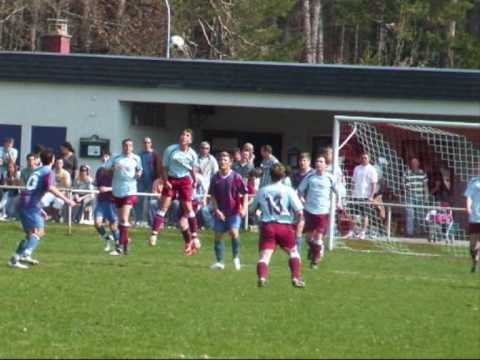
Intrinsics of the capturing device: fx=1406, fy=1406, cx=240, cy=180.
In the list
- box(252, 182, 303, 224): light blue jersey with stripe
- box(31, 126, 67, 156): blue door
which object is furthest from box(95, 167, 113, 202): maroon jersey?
box(31, 126, 67, 156): blue door

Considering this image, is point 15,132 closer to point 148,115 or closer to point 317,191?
point 148,115

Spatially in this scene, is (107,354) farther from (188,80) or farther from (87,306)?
(188,80)

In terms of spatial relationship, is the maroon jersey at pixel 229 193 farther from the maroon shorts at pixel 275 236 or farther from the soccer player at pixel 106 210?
the soccer player at pixel 106 210

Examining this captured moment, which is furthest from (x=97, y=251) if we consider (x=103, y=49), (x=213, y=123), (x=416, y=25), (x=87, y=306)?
(x=416, y=25)

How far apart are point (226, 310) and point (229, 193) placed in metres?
5.25

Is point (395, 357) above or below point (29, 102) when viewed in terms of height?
below

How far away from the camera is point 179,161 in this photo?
876 inches

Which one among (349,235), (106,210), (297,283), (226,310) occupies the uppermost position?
(106,210)

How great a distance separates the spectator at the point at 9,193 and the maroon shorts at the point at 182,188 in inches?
352

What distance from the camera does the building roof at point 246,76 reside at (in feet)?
99.5

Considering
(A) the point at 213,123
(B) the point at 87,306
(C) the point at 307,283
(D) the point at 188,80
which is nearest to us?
(B) the point at 87,306

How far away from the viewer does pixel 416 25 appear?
57.8m

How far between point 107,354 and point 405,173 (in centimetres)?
1780

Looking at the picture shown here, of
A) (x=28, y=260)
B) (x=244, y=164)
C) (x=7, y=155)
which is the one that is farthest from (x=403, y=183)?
(x=28, y=260)
